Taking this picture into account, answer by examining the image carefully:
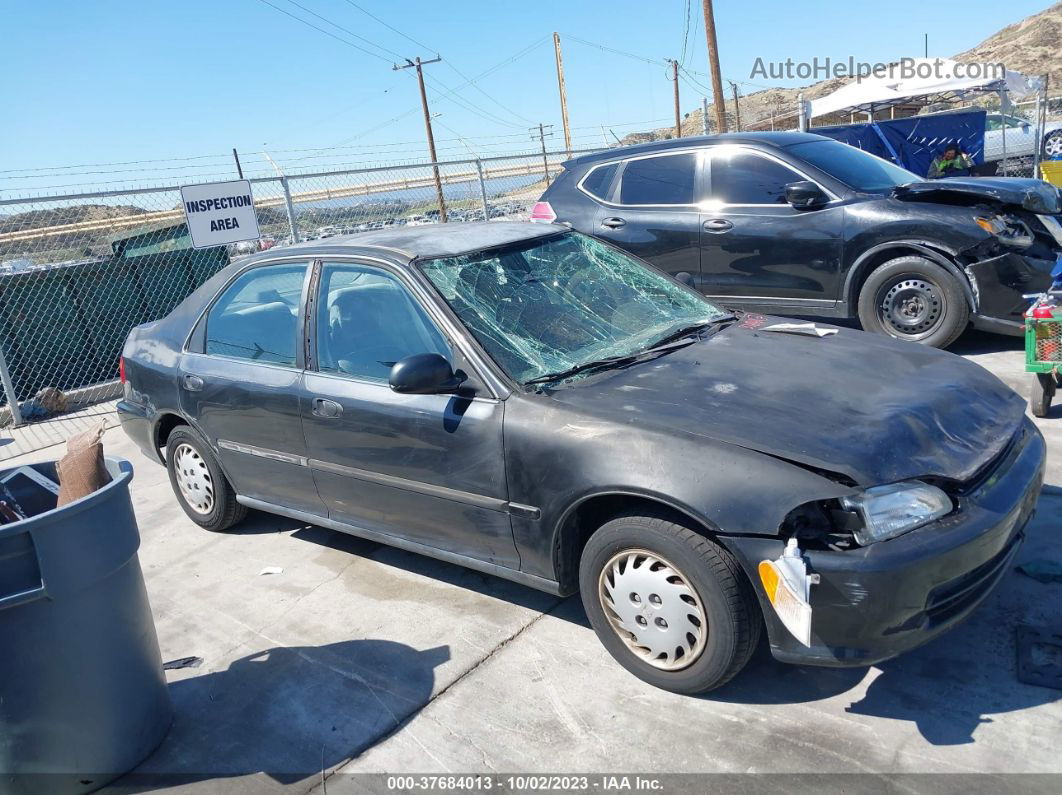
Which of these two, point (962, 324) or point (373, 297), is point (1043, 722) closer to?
point (373, 297)

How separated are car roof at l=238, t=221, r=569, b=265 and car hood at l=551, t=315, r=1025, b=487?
103cm

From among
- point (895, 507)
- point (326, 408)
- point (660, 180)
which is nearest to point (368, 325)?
point (326, 408)

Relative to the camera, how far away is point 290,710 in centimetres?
335

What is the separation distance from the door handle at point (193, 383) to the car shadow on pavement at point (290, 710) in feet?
5.19

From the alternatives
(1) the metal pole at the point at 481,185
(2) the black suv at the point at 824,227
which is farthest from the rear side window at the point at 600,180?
(1) the metal pole at the point at 481,185

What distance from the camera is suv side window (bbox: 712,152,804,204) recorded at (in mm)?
6977

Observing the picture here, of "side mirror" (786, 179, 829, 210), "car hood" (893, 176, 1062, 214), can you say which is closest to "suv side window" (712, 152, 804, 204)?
"side mirror" (786, 179, 829, 210)

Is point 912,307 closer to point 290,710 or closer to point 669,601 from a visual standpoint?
point 669,601

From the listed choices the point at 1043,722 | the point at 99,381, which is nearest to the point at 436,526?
the point at 1043,722

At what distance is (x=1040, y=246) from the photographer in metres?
6.29

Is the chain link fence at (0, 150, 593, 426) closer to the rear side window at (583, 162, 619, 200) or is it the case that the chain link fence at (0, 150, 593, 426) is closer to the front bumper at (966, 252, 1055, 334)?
the rear side window at (583, 162, 619, 200)

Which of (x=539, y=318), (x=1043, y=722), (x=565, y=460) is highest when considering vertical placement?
(x=539, y=318)

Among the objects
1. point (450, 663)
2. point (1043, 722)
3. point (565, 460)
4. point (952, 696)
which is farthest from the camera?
point (450, 663)

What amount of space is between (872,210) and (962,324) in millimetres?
1076
